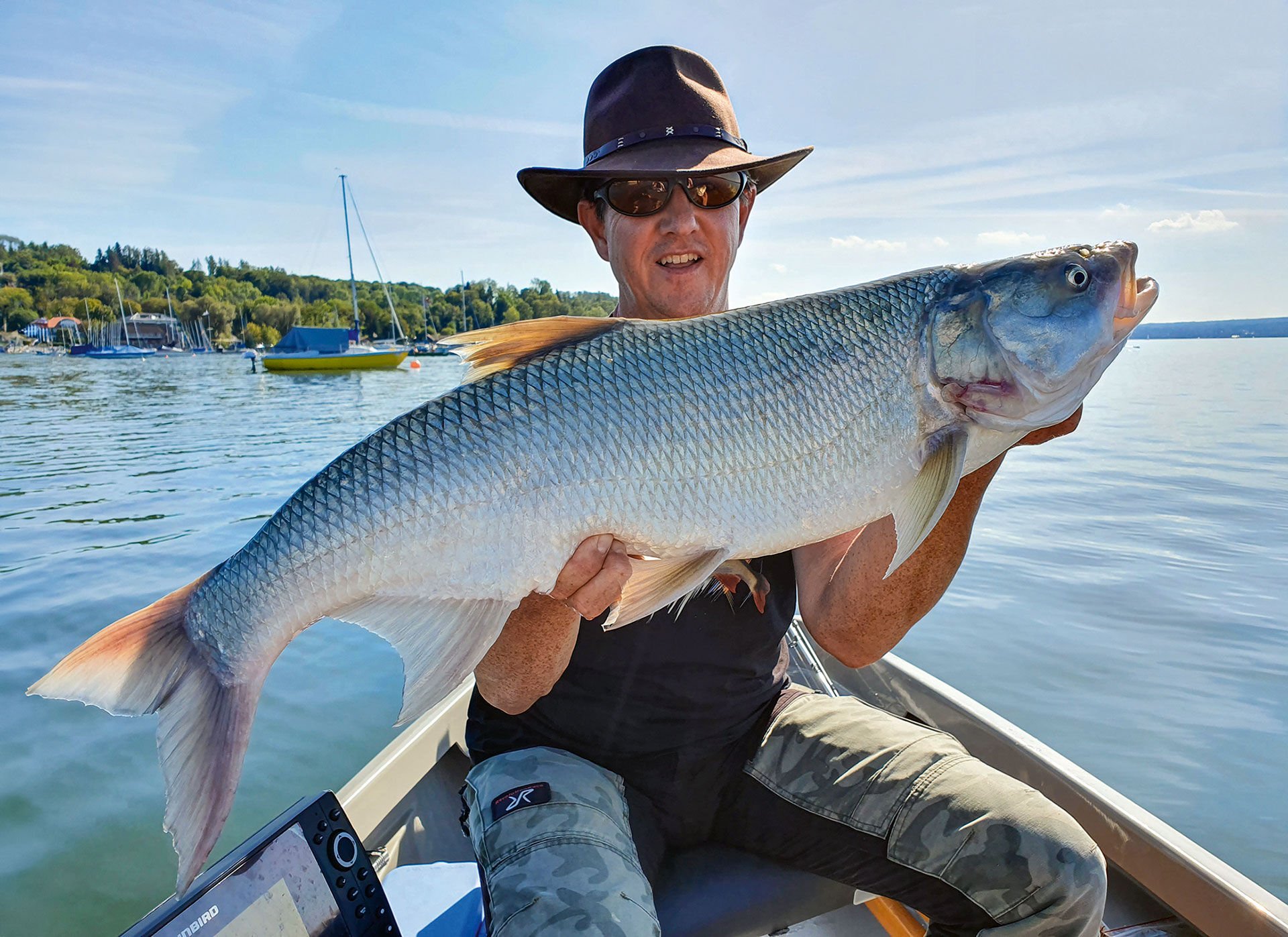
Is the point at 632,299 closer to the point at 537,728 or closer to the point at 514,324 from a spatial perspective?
the point at 514,324

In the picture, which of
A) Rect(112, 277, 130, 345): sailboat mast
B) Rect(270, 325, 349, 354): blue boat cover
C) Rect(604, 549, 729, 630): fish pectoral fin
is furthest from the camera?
Rect(112, 277, 130, 345): sailboat mast

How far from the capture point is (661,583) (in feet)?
5.94

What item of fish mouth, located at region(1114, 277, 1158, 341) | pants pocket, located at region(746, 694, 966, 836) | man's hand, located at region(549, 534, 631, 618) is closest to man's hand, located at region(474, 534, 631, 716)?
man's hand, located at region(549, 534, 631, 618)

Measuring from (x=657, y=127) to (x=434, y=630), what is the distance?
1925mm

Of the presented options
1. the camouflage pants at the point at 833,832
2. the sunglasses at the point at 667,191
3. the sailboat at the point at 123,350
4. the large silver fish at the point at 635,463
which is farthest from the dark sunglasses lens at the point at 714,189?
the sailboat at the point at 123,350

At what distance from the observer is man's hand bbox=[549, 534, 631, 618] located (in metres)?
1.83

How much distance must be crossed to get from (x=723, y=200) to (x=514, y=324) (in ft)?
3.72

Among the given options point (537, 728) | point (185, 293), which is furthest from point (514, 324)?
point (185, 293)

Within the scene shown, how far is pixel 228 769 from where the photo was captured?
162cm

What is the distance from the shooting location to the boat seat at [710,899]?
2.01m

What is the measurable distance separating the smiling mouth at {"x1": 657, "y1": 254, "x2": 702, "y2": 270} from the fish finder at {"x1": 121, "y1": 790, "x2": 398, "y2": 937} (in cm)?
194

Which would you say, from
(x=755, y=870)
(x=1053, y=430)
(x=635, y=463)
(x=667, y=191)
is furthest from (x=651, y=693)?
(x=667, y=191)

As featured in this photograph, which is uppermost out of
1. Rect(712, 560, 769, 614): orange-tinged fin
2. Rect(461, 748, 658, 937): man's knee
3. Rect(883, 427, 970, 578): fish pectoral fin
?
Rect(883, 427, 970, 578): fish pectoral fin

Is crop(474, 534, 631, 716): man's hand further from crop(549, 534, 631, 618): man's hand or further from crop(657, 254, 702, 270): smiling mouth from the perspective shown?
crop(657, 254, 702, 270): smiling mouth
